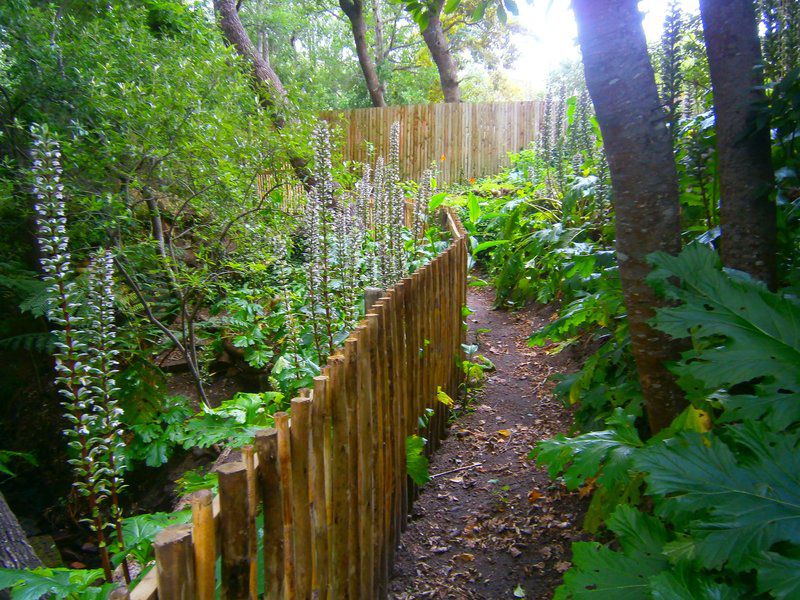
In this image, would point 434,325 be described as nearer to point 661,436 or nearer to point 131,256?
point 661,436

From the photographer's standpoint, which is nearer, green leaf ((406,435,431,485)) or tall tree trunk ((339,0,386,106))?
green leaf ((406,435,431,485))

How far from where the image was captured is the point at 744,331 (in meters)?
1.30

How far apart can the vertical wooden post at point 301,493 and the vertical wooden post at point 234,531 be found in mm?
287

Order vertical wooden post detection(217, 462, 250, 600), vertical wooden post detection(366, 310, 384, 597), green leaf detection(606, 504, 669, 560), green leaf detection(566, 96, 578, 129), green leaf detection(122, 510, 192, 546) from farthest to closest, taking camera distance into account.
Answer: green leaf detection(566, 96, 578, 129) → vertical wooden post detection(366, 310, 384, 597) → green leaf detection(122, 510, 192, 546) → green leaf detection(606, 504, 669, 560) → vertical wooden post detection(217, 462, 250, 600)

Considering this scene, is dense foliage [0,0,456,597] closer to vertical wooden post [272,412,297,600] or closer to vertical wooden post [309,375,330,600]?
vertical wooden post [309,375,330,600]

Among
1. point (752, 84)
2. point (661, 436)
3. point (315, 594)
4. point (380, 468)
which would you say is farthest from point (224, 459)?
point (752, 84)

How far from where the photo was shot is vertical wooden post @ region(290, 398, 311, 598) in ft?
4.98

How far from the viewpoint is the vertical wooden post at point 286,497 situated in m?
1.43

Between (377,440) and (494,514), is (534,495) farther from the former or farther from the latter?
(377,440)

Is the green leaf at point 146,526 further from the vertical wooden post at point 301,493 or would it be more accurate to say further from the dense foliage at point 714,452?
the dense foliage at point 714,452

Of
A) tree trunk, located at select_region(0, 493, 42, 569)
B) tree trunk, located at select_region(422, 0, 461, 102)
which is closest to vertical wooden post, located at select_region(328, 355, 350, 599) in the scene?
tree trunk, located at select_region(0, 493, 42, 569)

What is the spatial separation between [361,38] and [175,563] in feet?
51.7

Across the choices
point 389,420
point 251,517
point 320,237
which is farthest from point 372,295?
point 251,517

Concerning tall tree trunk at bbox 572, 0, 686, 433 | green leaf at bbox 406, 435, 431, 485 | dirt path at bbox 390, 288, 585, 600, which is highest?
tall tree trunk at bbox 572, 0, 686, 433
